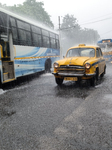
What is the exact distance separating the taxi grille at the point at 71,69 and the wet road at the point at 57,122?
4.63 feet

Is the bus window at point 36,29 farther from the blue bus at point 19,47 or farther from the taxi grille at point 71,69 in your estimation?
the taxi grille at point 71,69

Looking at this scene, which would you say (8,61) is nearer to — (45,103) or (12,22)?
(12,22)

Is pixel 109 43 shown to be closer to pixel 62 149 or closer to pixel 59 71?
pixel 59 71

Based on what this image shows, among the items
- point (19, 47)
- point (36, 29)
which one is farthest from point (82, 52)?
point (36, 29)

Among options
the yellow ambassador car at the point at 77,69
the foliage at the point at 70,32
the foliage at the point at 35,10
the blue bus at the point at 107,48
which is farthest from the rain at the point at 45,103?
the foliage at the point at 70,32

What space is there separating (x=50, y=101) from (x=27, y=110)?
1.02 m

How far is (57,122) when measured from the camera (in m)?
3.80

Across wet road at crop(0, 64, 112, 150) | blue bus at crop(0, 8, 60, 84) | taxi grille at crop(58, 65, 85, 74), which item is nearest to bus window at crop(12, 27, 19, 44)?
blue bus at crop(0, 8, 60, 84)

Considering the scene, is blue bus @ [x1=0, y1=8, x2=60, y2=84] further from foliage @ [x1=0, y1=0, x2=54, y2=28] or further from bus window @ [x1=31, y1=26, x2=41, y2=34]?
foliage @ [x1=0, y1=0, x2=54, y2=28]

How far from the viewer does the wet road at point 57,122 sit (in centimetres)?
292

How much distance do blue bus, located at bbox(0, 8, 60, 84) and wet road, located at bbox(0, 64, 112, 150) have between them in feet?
8.71

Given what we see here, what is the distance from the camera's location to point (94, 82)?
7.52 m

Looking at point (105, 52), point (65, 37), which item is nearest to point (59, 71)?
point (105, 52)

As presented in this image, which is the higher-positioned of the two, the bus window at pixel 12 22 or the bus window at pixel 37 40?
the bus window at pixel 12 22
